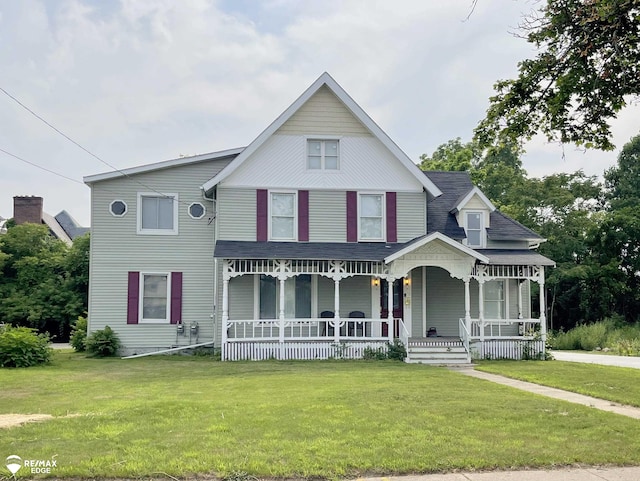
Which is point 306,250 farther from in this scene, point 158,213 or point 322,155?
point 158,213

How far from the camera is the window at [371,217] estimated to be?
19219mm

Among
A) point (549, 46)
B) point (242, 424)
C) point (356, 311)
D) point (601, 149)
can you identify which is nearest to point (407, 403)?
point (242, 424)

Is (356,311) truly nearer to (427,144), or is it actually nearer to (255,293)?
(255,293)

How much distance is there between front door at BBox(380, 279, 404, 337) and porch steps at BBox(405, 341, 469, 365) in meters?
2.01

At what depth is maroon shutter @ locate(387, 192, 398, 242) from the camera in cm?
1916

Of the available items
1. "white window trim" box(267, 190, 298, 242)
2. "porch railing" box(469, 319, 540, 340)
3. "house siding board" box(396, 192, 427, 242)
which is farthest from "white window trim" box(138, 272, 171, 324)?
"porch railing" box(469, 319, 540, 340)

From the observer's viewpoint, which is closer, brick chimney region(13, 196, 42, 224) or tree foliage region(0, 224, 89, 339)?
tree foliage region(0, 224, 89, 339)

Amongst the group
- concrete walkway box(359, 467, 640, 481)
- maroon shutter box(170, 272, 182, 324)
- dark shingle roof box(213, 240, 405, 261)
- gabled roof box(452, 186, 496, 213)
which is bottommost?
concrete walkway box(359, 467, 640, 481)

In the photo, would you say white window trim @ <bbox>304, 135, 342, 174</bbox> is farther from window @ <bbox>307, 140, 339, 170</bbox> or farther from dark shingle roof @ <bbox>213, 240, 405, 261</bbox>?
dark shingle roof @ <bbox>213, 240, 405, 261</bbox>

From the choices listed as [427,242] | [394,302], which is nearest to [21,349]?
[394,302]

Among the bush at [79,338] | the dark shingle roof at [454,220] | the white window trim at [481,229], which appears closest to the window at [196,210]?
the bush at [79,338]

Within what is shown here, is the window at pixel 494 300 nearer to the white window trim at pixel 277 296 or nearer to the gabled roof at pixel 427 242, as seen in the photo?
the gabled roof at pixel 427 242

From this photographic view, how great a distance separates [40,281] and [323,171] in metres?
17.1

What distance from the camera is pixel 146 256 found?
19281mm
